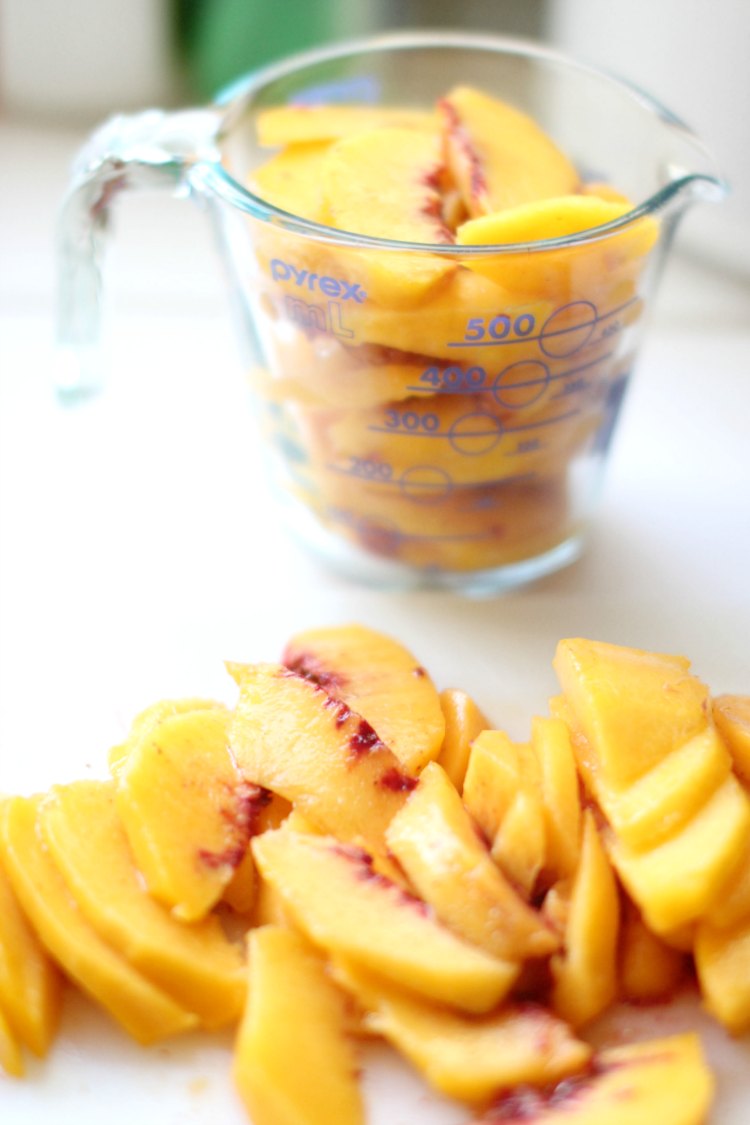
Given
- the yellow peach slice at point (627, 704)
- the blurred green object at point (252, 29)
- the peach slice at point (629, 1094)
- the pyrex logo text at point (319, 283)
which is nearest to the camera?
the peach slice at point (629, 1094)

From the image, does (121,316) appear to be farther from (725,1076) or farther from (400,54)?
(725,1076)

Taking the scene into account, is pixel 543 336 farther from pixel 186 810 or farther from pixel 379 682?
pixel 186 810

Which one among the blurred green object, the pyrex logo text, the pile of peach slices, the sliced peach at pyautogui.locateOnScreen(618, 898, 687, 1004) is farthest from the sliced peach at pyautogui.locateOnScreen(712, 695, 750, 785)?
the blurred green object

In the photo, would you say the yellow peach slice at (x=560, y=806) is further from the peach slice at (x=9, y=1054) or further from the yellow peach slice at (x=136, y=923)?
the peach slice at (x=9, y=1054)

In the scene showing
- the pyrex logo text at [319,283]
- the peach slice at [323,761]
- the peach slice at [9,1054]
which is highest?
the pyrex logo text at [319,283]

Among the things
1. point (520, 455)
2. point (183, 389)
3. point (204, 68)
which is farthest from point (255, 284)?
point (204, 68)

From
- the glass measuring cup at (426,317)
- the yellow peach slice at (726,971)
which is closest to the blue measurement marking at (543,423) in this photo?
the glass measuring cup at (426,317)

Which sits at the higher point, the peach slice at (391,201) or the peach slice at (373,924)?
the peach slice at (391,201)
